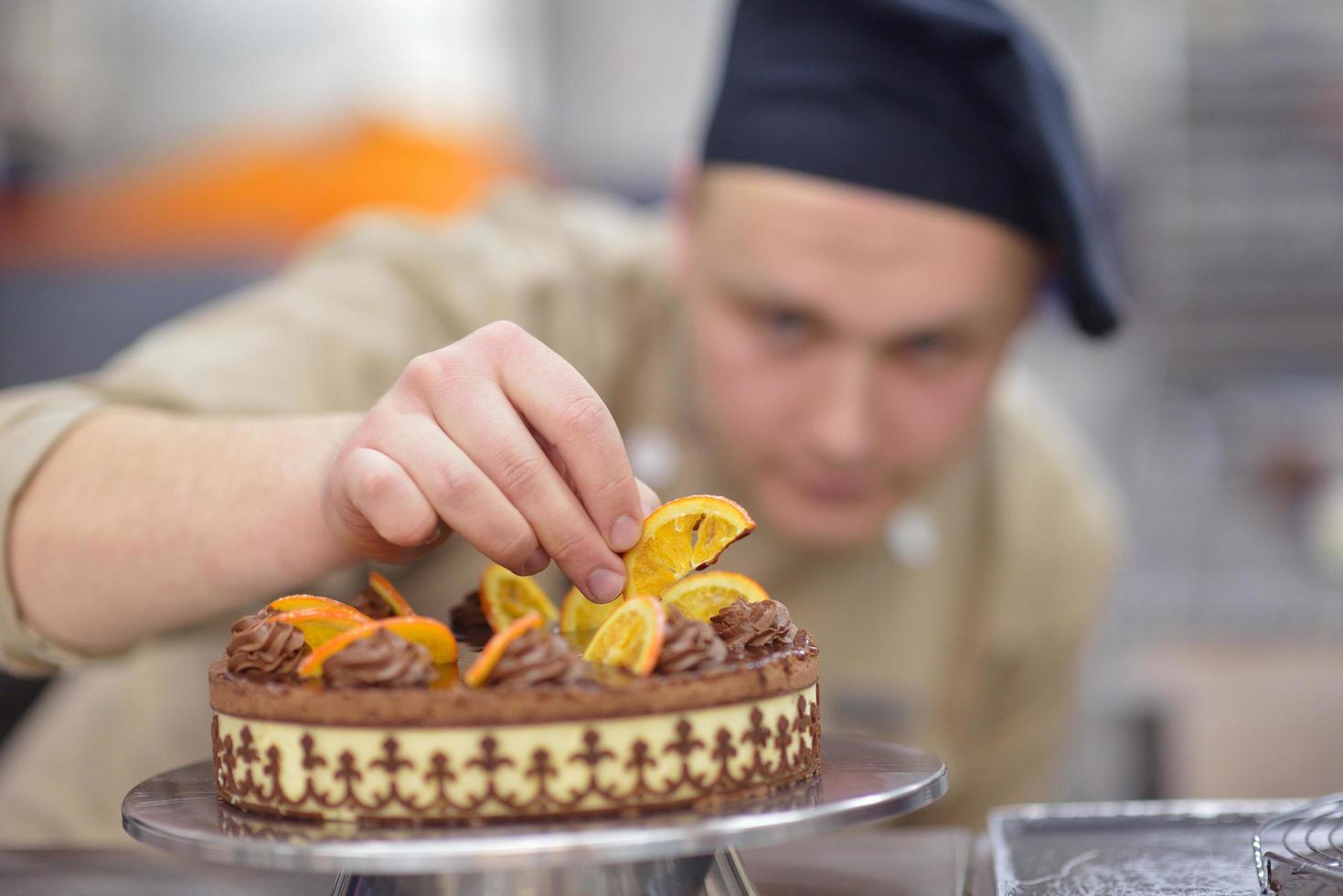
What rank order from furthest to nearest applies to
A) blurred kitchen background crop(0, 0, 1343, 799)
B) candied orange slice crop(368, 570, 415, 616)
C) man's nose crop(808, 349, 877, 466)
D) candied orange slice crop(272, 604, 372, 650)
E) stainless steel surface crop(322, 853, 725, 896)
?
blurred kitchen background crop(0, 0, 1343, 799), man's nose crop(808, 349, 877, 466), candied orange slice crop(368, 570, 415, 616), candied orange slice crop(272, 604, 372, 650), stainless steel surface crop(322, 853, 725, 896)

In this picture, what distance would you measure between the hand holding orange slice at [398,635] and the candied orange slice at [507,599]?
0.31 feet

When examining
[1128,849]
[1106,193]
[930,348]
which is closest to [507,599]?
[1128,849]

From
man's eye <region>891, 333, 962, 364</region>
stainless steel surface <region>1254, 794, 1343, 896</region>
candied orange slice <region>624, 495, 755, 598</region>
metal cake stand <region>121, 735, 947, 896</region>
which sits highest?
man's eye <region>891, 333, 962, 364</region>

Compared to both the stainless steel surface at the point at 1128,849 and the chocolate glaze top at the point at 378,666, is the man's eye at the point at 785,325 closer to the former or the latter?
the stainless steel surface at the point at 1128,849

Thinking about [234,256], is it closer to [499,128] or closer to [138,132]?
[138,132]

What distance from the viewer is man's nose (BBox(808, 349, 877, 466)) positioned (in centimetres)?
160

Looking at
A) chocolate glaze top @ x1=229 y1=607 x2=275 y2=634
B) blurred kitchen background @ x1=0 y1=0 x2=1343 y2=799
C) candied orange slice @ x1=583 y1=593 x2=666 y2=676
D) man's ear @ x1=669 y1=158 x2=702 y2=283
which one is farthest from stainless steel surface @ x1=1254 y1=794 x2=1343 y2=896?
blurred kitchen background @ x1=0 y1=0 x2=1343 y2=799

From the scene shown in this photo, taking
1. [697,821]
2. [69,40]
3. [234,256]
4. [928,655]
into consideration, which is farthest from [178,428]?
[69,40]

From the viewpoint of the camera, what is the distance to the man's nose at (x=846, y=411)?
1604mm

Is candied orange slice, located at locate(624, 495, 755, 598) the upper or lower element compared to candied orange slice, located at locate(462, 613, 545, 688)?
upper

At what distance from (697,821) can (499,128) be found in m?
4.69

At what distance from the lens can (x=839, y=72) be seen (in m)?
1.69

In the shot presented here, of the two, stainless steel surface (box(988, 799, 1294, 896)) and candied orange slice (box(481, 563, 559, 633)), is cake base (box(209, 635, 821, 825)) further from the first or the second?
stainless steel surface (box(988, 799, 1294, 896))

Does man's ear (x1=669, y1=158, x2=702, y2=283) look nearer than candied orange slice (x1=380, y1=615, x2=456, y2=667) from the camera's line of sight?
No
